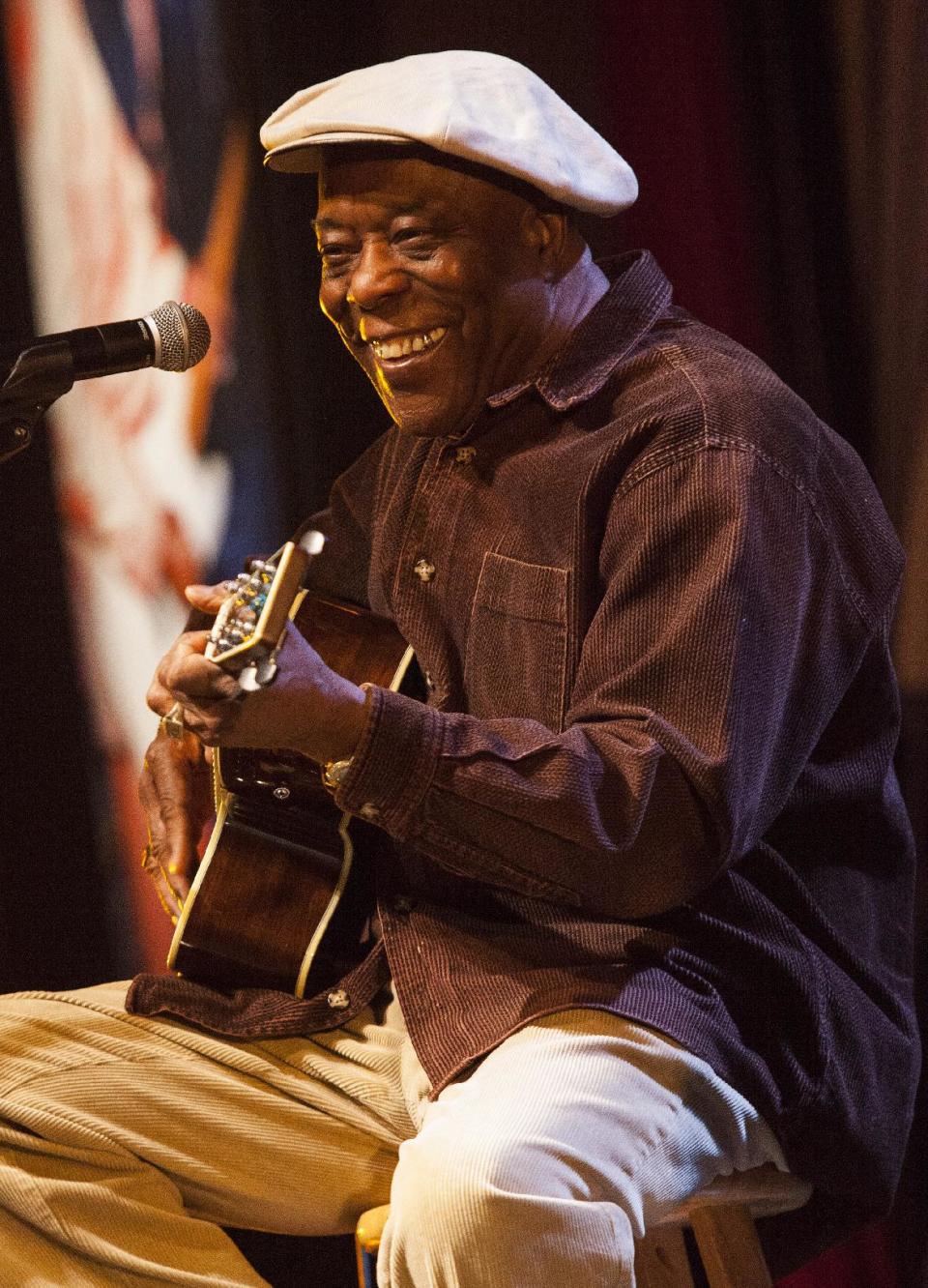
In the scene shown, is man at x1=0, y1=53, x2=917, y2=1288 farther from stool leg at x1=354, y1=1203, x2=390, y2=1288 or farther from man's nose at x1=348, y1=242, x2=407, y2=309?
stool leg at x1=354, y1=1203, x2=390, y2=1288

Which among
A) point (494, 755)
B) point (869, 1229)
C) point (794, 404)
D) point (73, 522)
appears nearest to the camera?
point (494, 755)

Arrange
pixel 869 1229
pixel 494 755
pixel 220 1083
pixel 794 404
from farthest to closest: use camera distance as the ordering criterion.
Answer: pixel 869 1229 < pixel 220 1083 < pixel 794 404 < pixel 494 755

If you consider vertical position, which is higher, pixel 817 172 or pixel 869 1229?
pixel 817 172

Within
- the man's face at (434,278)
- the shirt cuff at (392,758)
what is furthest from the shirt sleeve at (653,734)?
the man's face at (434,278)

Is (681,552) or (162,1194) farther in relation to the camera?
(162,1194)

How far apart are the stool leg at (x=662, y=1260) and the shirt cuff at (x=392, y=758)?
2.05 ft

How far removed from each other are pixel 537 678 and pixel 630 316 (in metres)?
0.50

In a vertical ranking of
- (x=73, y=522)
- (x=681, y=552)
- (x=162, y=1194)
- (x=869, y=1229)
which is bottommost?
(x=869, y=1229)

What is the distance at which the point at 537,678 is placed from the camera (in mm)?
1880

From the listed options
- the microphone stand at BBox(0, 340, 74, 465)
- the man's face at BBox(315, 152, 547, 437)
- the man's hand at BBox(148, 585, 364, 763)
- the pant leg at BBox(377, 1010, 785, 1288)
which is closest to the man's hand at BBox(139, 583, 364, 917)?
the man's hand at BBox(148, 585, 364, 763)

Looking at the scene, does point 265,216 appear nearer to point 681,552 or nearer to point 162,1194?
point 681,552

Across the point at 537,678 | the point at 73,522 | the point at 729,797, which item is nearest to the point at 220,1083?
the point at 537,678

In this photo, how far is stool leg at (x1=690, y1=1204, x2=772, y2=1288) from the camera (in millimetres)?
1758

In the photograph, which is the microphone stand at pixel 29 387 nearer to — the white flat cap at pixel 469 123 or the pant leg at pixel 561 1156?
the white flat cap at pixel 469 123
